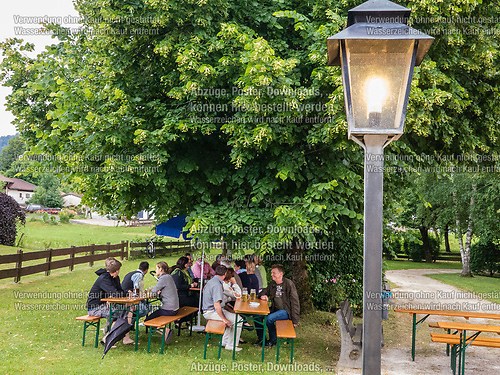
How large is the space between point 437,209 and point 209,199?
72.9 ft

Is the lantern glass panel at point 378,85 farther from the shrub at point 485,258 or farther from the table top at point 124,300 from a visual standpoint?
the shrub at point 485,258

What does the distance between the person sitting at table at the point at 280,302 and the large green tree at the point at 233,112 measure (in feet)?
4.21

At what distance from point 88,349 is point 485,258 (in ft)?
86.9

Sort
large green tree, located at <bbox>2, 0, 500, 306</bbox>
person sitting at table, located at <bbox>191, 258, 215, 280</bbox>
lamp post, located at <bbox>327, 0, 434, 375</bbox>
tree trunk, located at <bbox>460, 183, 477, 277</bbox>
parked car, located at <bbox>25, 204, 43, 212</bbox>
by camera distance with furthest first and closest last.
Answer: parked car, located at <bbox>25, 204, 43, 212</bbox> → tree trunk, located at <bbox>460, 183, 477, 277</bbox> → person sitting at table, located at <bbox>191, 258, 215, 280</bbox> → large green tree, located at <bbox>2, 0, 500, 306</bbox> → lamp post, located at <bbox>327, 0, 434, 375</bbox>

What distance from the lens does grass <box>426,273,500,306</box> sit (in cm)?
1933

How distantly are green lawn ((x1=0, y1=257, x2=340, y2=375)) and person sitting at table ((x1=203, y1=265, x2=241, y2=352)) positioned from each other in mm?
382

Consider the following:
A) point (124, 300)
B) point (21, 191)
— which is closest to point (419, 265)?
point (124, 300)

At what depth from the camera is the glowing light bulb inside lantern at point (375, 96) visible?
3129 millimetres

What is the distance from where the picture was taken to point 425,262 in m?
38.2

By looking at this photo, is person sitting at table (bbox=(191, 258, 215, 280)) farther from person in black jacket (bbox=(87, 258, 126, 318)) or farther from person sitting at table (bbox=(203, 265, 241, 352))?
person in black jacket (bbox=(87, 258, 126, 318))

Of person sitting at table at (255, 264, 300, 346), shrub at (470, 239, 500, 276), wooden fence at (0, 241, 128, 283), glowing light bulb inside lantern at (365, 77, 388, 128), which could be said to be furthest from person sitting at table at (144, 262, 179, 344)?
shrub at (470, 239, 500, 276)

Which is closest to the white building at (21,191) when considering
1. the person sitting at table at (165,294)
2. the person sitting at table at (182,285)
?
the person sitting at table at (182,285)

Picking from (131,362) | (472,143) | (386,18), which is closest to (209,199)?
(131,362)

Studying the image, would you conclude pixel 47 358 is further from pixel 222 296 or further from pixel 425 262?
pixel 425 262
